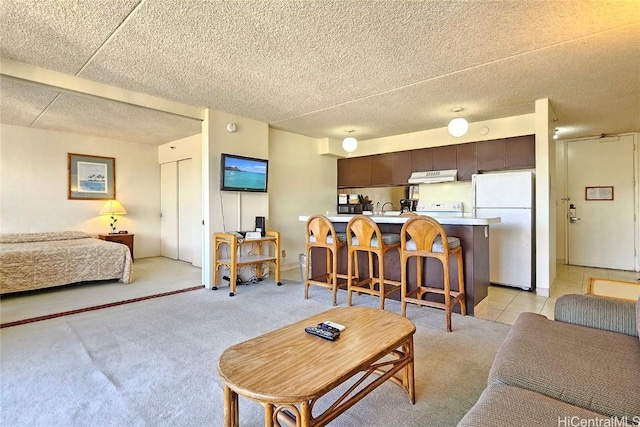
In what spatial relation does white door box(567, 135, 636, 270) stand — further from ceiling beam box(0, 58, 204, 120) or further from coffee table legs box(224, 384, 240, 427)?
coffee table legs box(224, 384, 240, 427)

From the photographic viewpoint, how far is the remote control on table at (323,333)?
1595 mm

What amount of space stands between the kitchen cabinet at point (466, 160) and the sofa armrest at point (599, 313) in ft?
11.0

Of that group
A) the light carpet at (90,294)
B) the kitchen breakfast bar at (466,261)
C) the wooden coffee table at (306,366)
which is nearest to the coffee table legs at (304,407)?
the wooden coffee table at (306,366)

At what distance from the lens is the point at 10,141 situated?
5.05m

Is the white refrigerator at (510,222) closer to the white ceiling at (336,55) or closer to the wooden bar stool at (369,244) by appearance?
the white ceiling at (336,55)

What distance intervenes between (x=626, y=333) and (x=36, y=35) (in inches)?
167

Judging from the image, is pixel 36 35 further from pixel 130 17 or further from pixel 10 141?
pixel 10 141

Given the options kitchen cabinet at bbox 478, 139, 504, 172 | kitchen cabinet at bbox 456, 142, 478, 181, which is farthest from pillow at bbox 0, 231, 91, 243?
kitchen cabinet at bbox 478, 139, 504, 172

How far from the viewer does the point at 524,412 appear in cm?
98

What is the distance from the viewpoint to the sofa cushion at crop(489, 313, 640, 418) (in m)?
1.07

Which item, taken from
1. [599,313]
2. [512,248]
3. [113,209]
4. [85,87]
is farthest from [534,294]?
[113,209]

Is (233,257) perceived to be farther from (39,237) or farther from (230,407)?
(39,237)

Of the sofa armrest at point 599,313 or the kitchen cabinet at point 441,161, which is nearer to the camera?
the sofa armrest at point 599,313

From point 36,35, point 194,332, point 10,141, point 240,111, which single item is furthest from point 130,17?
point 10,141
